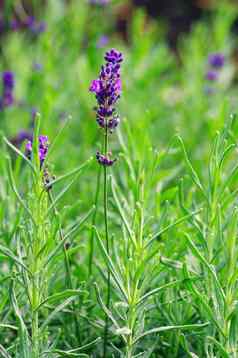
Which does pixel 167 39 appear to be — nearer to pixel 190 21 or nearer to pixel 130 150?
A: pixel 190 21

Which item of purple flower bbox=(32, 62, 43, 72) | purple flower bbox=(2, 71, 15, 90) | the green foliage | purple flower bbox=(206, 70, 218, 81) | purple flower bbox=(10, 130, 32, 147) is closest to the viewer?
the green foliage

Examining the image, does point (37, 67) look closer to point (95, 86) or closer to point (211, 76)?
point (211, 76)

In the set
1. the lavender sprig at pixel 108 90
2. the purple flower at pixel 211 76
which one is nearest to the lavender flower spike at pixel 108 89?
the lavender sprig at pixel 108 90

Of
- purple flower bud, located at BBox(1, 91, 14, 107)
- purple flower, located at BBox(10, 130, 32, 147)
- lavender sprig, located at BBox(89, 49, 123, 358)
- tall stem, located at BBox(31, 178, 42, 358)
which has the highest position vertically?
purple flower bud, located at BBox(1, 91, 14, 107)

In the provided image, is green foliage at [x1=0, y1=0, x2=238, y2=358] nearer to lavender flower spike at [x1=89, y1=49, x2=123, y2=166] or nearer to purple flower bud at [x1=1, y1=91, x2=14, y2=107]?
lavender flower spike at [x1=89, y1=49, x2=123, y2=166]

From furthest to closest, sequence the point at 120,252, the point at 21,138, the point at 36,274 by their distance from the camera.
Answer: the point at 21,138, the point at 120,252, the point at 36,274

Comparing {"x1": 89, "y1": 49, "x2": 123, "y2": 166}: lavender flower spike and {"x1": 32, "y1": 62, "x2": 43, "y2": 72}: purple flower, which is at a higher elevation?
{"x1": 32, "y1": 62, "x2": 43, "y2": 72}: purple flower

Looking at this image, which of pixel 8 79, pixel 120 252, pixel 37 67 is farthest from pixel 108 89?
pixel 37 67

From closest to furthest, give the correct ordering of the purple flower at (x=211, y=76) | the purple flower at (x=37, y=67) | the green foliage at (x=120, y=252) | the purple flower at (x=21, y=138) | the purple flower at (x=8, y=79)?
the green foliage at (x=120, y=252) → the purple flower at (x=8, y=79) → the purple flower at (x=21, y=138) → the purple flower at (x=37, y=67) → the purple flower at (x=211, y=76)

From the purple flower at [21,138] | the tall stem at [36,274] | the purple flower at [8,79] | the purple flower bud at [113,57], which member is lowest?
the tall stem at [36,274]

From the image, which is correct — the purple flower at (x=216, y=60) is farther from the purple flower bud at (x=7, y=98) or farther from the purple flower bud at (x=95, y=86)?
the purple flower bud at (x=95, y=86)

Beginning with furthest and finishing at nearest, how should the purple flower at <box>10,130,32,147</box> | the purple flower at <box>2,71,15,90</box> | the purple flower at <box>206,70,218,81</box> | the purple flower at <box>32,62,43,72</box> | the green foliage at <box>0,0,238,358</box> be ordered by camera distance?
the purple flower at <box>206,70,218,81</box> < the purple flower at <box>32,62,43,72</box> < the purple flower at <box>10,130,32,147</box> < the purple flower at <box>2,71,15,90</box> < the green foliage at <box>0,0,238,358</box>

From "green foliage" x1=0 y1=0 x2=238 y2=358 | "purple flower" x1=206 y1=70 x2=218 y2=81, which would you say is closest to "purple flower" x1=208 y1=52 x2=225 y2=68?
"purple flower" x1=206 y1=70 x2=218 y2=81

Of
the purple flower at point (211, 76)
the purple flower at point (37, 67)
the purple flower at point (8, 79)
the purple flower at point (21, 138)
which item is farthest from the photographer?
the purple flower at point (211, 76)
